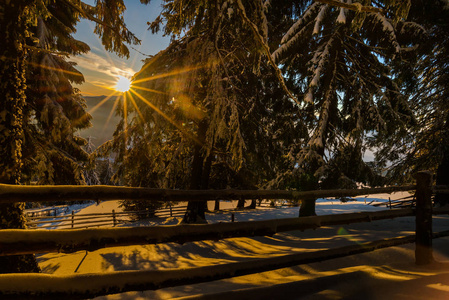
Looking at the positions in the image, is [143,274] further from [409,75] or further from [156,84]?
[409,75]

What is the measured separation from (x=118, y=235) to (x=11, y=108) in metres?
3.22

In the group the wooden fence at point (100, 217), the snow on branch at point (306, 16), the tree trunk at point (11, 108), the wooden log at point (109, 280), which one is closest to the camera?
the wooden log at point (109, 280)

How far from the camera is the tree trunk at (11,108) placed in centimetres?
346

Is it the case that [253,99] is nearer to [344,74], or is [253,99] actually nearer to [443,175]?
[344,74]

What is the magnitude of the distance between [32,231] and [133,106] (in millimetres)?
6548

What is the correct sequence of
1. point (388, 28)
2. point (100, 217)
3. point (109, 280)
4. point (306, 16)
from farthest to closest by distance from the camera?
point (100, 217), point (306, 16), point (388, 28), point (109, 280)

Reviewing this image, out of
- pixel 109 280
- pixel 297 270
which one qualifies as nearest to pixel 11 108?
pixel 109 280

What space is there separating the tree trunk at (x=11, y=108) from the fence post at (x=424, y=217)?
6.23 m

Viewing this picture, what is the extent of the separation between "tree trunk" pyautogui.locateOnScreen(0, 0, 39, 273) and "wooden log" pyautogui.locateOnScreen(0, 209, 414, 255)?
249 cm

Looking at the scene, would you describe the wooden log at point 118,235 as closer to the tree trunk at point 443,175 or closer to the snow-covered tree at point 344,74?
the snow-covered tree at point 344,74

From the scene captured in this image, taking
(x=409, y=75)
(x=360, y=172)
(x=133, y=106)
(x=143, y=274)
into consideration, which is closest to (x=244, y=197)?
(x=143, y=274)

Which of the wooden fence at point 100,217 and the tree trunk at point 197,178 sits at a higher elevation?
the tree trunk at point 197,178

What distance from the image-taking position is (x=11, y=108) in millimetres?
3600

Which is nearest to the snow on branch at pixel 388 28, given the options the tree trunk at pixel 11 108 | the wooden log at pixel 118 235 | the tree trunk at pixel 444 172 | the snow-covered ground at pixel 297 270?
the tree trunk at pixel 444 172
